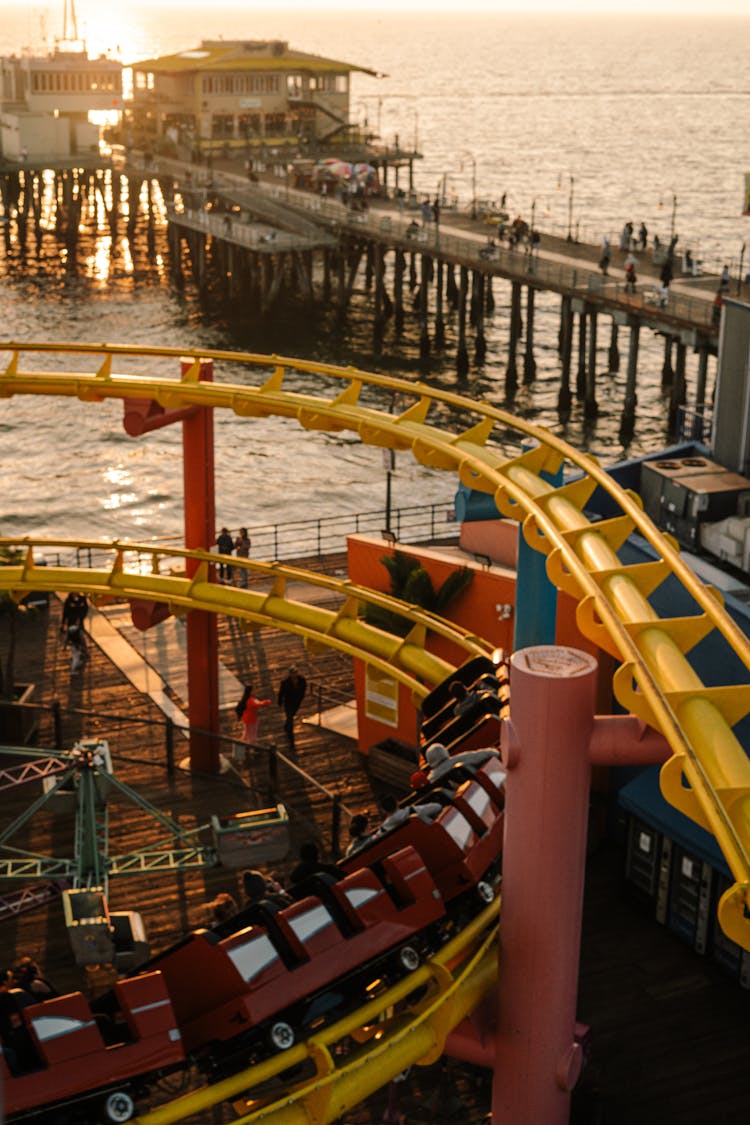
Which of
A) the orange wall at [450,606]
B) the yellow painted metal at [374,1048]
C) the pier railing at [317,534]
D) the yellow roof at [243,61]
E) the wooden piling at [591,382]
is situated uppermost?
the yellow roof at [243,61]

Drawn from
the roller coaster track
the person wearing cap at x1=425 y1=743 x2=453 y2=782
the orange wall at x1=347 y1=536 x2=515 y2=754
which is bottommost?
the orange wall at x1=347 y1=536 x2=515 y2=754

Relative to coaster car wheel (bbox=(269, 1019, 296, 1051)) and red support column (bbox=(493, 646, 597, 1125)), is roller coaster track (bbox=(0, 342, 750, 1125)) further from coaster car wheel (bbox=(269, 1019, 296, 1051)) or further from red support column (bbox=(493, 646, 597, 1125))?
red support column (bbox=(493, 646, 597, 1125))

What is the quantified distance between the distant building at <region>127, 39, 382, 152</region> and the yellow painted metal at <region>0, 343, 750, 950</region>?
69527 mm

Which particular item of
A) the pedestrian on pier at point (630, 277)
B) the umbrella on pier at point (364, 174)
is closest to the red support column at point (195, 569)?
the pedestrian on pier at point (630, 277)

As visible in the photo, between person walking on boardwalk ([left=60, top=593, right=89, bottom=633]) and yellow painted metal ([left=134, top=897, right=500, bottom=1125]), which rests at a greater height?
yellow painted metal ([left=134, top=897, right=500, bottom=1125])

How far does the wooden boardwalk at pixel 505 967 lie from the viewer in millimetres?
16891

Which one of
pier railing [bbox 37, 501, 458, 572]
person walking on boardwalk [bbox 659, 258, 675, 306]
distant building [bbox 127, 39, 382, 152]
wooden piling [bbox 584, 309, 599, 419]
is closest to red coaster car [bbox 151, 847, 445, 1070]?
pier railing [bbox 37, 501, 458, 572]

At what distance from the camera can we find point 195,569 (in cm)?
2491

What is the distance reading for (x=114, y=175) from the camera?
95.0 meters

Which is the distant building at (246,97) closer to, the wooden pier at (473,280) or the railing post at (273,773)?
the wooden pier at (473,280)

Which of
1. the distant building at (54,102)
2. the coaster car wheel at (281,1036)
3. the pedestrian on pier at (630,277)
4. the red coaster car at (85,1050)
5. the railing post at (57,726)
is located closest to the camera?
the red coaster car at (85,1050)

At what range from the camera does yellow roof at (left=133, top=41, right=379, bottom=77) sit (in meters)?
88.4

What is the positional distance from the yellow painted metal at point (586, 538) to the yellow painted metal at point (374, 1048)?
258cm

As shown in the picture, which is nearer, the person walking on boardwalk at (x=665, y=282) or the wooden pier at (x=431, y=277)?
the person walking on boardwalk at (x=665, y=282)
